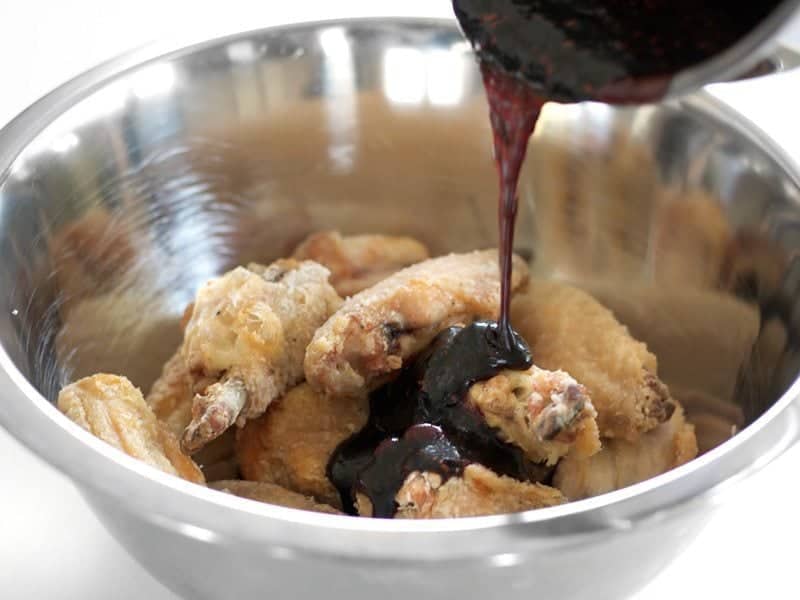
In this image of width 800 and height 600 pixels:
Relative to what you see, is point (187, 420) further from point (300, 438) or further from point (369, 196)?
point (369, 196)

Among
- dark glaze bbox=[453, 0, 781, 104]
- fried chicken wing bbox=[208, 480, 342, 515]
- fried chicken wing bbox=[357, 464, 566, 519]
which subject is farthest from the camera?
fried chicken wing bbox=[208, 480, 342, 515]

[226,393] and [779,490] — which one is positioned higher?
[226,393]

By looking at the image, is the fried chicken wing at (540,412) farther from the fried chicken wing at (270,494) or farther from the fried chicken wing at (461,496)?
the fried chicken wing at (270,494)

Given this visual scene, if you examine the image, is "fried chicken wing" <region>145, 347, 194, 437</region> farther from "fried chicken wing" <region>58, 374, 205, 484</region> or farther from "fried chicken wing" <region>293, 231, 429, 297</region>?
"fried chicken wing" <region>293, 231, 429, 297</region>

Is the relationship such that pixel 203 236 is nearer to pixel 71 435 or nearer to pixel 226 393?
pixel 226 393

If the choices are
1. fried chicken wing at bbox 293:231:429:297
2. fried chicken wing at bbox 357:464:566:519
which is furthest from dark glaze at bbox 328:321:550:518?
fried chicken wing at bbox 293:231:429:297

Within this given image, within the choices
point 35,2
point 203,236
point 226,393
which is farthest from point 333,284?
point 35,2

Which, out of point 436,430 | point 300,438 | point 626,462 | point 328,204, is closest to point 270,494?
point 300,438
